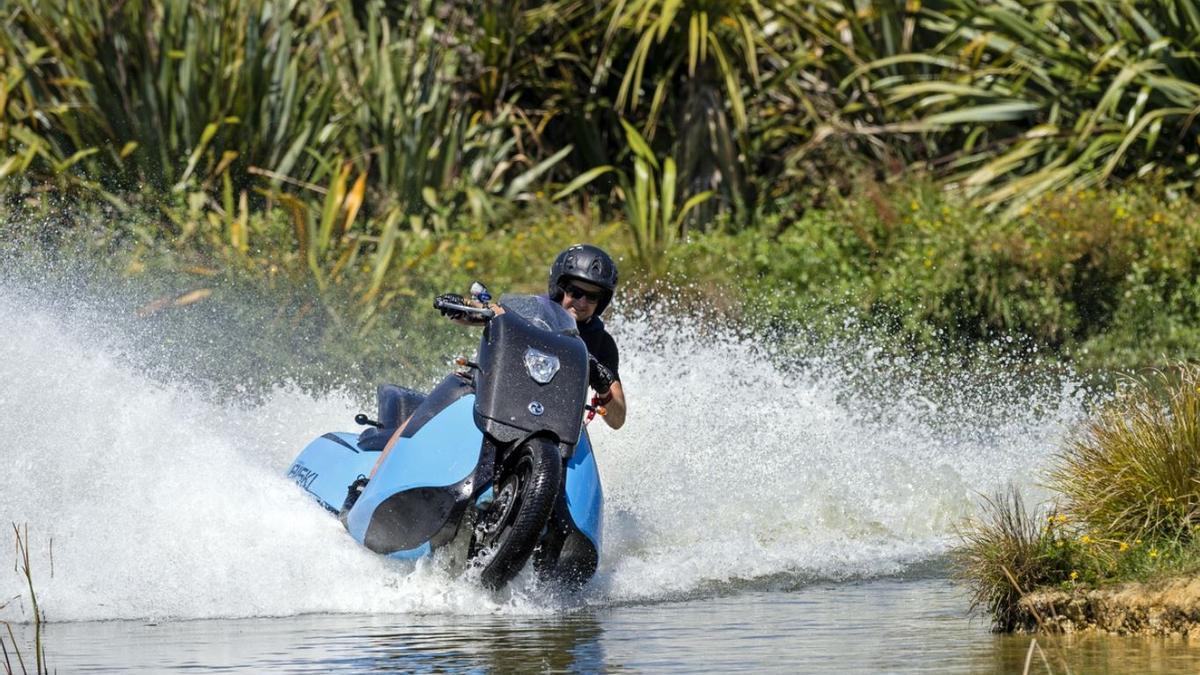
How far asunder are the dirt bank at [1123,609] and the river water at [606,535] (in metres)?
0.18

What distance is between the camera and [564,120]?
62.1 ft

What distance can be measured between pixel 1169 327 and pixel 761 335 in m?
3.06

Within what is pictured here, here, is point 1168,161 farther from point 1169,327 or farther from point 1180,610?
point 1180,610

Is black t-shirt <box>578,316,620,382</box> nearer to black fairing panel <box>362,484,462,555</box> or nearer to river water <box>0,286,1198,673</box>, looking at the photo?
river water <box>0,286,1198,673</box>

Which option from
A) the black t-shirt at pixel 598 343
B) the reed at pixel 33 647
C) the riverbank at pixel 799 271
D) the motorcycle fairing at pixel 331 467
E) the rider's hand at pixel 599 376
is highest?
the riverbank at pixel 799 271

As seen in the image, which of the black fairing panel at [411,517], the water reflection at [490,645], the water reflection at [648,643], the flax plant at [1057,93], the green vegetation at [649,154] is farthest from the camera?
the flax plant at [1057,93]

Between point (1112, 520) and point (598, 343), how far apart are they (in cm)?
255

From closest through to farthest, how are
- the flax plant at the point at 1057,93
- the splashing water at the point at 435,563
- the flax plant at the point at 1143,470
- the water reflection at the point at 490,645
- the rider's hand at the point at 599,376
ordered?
the water reflection at the point at 490,645, the flax plant at the point at 1143,470, the splashing water at the point at 435,563, the rider's hand at the point at 599,376, the flax plant at the point at 1057,93

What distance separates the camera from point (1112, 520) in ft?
22.4

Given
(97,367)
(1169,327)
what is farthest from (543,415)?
(1169,327)

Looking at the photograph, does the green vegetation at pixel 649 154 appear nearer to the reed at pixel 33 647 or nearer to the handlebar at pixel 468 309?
the handlebar at pixel 468 309

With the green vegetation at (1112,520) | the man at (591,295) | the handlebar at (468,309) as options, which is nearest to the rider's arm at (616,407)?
the man at (591,295)

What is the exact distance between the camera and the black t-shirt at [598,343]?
8.60m

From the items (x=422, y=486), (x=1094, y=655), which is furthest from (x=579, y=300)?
(x=1094, y=655)
